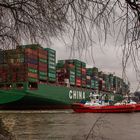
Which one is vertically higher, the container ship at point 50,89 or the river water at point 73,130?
the container ship at point 50,89

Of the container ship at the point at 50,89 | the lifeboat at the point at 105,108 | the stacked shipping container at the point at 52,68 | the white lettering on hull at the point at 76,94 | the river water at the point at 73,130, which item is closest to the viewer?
the river water at the point at 73,130

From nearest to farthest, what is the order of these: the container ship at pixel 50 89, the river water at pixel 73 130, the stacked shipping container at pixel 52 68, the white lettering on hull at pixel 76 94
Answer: the river water at pixel 73 130 → the container ship at pixel 50 89 → the stacked shipping container at pixel 52 68 → the white lettering on hull at pixel 76 94

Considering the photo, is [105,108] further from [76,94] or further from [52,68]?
[76,94]

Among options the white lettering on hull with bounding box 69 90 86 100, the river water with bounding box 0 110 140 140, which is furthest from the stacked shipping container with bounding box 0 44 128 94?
the river water with bounding box 0 110 140 140

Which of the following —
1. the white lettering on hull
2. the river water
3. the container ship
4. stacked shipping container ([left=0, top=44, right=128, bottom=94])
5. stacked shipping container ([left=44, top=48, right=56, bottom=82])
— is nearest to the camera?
stacked shipping container ([left=0, top=44, right=128, bottom=94])

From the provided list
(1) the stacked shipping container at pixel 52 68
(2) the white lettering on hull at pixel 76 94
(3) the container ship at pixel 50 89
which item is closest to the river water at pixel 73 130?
(3) the container ship at pixel 50 89

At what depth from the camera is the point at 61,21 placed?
156 inches

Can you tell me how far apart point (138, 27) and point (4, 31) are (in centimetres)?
217

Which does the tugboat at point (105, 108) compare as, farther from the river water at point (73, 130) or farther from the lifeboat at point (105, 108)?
the river water at point (73, 130)

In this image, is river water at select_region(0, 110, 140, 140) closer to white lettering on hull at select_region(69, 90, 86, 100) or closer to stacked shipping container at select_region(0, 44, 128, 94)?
stacked shipping container at select_region(0, 44, 128, 94)

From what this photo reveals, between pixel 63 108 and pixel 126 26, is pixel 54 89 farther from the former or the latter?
pixel 126 26

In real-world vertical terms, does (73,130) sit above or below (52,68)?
below

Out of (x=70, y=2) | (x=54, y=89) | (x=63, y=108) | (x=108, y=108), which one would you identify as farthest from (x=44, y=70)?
(x=70, y=2)

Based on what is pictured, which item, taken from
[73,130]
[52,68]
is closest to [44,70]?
[52,68]
